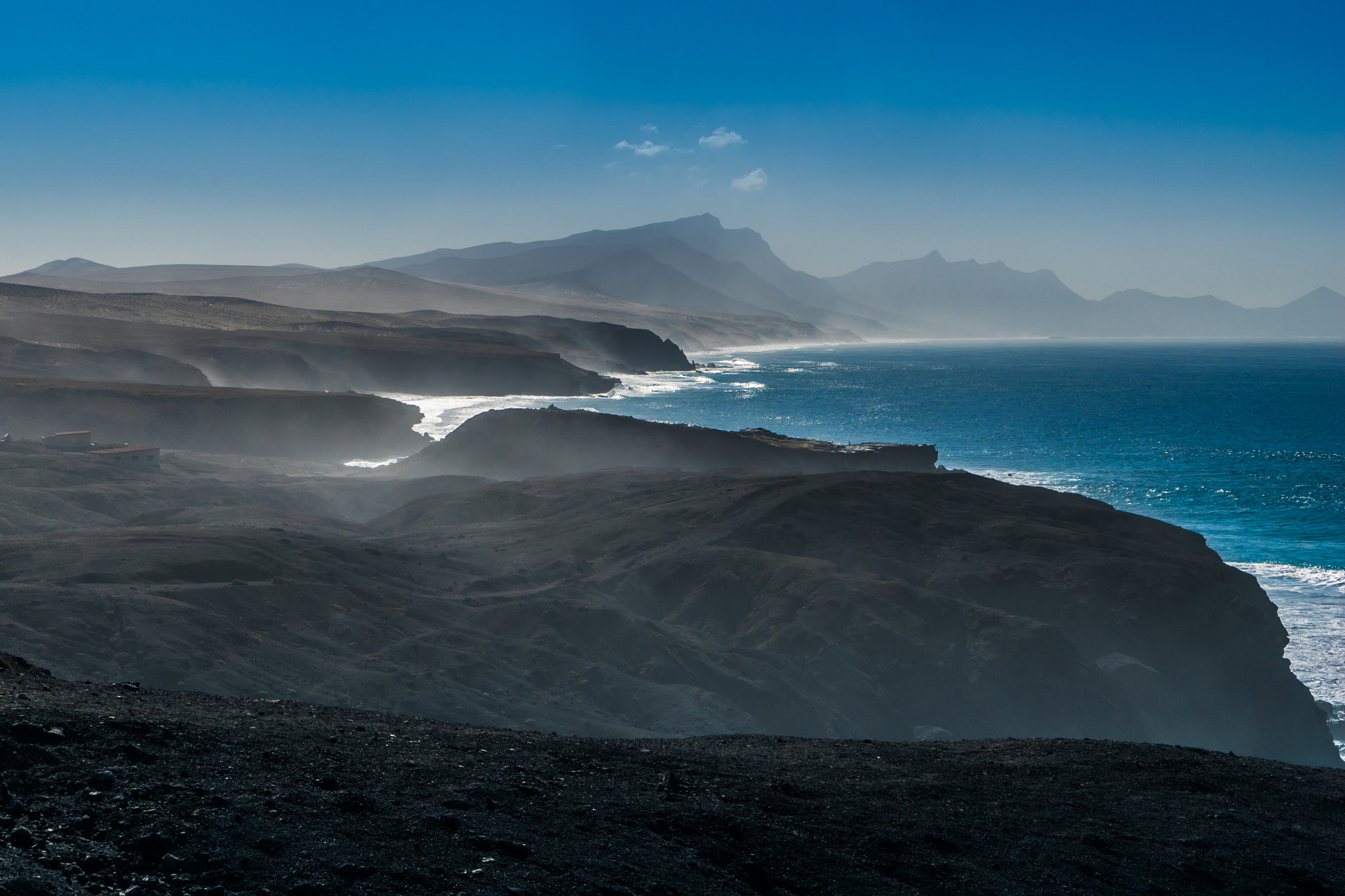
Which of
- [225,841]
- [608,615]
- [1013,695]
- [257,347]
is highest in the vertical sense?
[257,347]

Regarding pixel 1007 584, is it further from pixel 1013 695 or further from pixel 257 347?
pixel 257 347

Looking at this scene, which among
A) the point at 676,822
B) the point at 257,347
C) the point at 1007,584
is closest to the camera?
the point at 676,822

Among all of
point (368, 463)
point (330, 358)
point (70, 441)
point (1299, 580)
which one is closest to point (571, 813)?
point (1299, 580)

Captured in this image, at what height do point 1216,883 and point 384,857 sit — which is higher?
point 384,857

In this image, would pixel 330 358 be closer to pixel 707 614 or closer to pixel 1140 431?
pixel 1140 431

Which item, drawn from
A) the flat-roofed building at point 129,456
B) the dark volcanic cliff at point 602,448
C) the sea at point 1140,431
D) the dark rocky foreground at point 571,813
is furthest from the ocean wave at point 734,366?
the dark rocky foreground at point 571,813

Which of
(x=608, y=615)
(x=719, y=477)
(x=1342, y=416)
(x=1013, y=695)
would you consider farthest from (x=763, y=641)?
(x=1342, y=416)

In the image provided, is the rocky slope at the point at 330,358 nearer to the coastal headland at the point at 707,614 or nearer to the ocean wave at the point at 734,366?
the coastal headland at the point at 707,614
